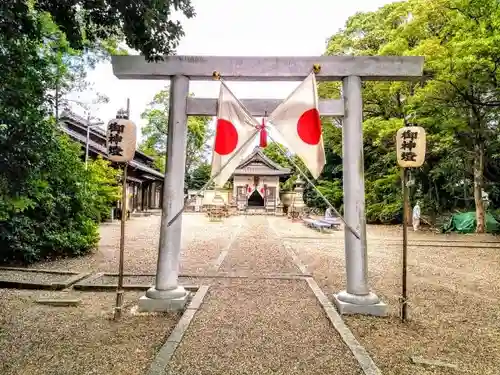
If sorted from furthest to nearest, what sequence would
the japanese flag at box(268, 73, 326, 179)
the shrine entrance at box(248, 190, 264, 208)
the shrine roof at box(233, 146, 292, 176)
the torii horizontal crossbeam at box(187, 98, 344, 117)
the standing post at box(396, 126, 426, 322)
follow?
the shrine entrance at box(248, 190, 264, 208) < the shrine roof at box(233, 146, 292, 176) < the torii horizontal crossbeam at box(187, 98, 344, 117) < the standing post at box(396, 126, 426, 322) < the japanese flag at box(268, 73, 326, 179)

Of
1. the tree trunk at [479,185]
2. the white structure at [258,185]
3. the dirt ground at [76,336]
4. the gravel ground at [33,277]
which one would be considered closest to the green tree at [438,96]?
the tree trunk at [479,185]

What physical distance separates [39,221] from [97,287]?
3234 millimetres

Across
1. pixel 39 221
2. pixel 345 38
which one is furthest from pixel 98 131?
pixel 39 221

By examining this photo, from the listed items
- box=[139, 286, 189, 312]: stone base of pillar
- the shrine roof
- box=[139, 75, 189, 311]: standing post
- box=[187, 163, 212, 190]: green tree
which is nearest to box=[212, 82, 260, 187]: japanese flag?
box=[139, 75, 189, 311]: standing post

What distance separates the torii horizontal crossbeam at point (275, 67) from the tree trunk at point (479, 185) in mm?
13721

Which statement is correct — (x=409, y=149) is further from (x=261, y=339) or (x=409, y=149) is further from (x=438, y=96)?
(x=438, y=96)

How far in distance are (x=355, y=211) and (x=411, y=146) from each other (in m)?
1.19

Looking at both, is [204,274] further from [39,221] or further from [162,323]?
[39,221]

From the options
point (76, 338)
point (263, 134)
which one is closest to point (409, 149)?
point (263, 134)

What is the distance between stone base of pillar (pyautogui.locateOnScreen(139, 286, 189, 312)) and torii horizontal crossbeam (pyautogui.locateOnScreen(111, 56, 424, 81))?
321 centimetres

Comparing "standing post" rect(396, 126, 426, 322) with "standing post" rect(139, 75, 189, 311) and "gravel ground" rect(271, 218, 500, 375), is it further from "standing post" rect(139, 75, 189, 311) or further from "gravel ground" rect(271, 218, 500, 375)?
"standing post" rect(139, 75, 189, 311)

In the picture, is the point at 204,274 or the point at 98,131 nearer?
the point at 204,274

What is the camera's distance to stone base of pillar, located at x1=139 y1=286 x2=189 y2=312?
5184 mm

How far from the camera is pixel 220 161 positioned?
4.93 meters
